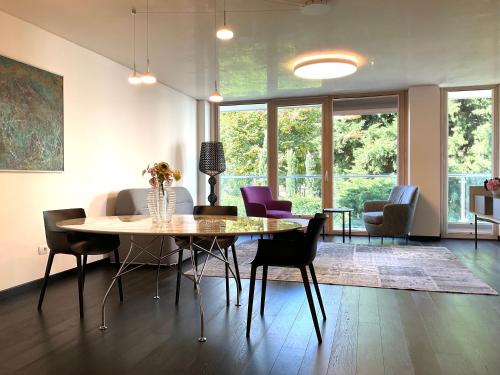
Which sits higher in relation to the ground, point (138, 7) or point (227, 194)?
point (138, 7)

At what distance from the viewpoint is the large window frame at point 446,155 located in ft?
20.9

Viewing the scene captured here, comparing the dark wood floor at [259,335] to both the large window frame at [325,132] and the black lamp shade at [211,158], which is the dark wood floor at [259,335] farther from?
the large window frame at [325,132]

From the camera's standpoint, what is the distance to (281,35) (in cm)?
412

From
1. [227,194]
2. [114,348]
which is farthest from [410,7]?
[227,194]

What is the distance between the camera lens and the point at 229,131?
7.66m

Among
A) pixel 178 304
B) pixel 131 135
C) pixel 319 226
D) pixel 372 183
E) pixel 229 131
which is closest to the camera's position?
pixel 319 226

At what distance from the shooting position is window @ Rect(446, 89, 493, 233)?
6.46m

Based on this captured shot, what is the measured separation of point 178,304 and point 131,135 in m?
2.94

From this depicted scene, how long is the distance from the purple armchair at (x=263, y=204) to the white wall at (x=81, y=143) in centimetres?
145

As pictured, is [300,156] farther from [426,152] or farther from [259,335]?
[259,335]

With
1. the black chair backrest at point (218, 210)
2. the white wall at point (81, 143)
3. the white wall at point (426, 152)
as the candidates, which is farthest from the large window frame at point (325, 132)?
the black chair backrest at point (218, 210)

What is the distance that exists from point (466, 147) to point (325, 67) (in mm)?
3187

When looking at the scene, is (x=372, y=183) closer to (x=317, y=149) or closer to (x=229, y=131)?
(x=317, y=149)

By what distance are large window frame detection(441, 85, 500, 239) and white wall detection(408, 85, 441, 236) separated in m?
0.23
